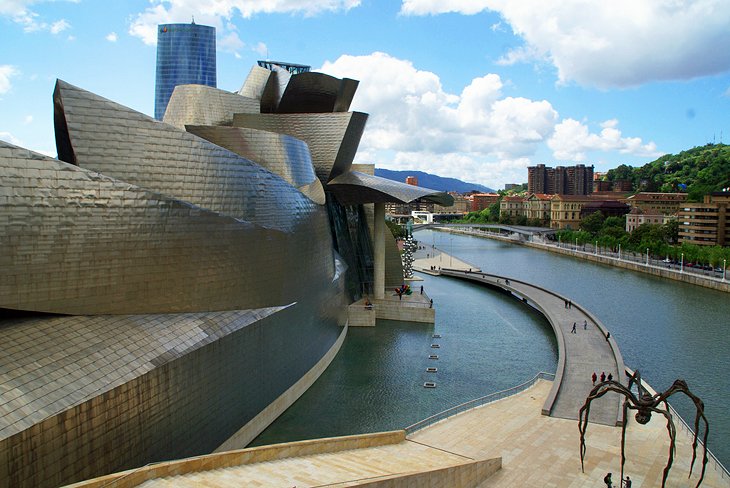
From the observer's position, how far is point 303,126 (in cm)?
3397

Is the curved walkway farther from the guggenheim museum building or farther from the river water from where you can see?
the guggenheim museum building

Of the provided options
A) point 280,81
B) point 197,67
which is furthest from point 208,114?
point 197,67

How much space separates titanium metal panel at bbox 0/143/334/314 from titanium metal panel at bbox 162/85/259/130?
50.0ft

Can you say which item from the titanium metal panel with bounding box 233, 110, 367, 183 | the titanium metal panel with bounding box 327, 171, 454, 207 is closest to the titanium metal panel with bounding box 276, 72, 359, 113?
the titanium metal panel with bounding box 233, 110, 367, 183

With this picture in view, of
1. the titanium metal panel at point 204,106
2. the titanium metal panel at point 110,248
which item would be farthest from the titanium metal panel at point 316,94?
the titanium metal panel at point 110,248

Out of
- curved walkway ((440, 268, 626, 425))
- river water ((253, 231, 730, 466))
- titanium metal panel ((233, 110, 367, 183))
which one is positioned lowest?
river water ((253, 231, 730, 466))

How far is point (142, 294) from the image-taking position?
615 inches

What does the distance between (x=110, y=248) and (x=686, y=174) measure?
16804 cm

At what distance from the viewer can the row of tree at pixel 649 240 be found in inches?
2446

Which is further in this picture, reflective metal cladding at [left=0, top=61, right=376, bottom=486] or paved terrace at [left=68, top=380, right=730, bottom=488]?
paved terrace at [left=68, top=380, right=730, bottom=488]

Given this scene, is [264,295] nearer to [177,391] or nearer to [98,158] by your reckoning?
Answer: [177,391]

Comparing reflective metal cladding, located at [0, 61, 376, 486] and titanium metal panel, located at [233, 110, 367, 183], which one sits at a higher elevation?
titanium metal panel, located at [233, 110, 367, 183]

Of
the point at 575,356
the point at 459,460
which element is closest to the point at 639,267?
the point at 575,356

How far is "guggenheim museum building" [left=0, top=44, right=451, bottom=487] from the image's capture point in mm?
12289
